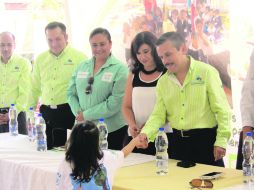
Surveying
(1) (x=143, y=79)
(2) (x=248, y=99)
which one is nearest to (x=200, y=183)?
(2) (x=248, y=99)

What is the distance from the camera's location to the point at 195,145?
3000mm

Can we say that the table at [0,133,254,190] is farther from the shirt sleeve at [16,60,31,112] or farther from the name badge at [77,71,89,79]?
the shirt sleeve at [16,60,31,112]

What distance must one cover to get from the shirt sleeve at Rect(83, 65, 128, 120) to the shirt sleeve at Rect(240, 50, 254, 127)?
106cm

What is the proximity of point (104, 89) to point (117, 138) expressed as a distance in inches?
16.2

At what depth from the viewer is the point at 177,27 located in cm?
435

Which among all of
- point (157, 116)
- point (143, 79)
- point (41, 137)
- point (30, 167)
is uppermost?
point (143, 79)

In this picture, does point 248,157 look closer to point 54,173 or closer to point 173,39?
point 173,39

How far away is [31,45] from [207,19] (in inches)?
113

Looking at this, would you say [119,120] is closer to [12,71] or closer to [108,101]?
[108,101]

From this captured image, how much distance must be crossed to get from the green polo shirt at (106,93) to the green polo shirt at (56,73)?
54 centimetres

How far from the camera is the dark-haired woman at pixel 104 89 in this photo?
3781mm

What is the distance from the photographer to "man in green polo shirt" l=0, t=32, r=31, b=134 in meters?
5.08

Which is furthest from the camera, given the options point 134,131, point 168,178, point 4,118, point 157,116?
point 4,118

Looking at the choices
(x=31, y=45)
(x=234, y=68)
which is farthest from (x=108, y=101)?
(x=31, y=45)
